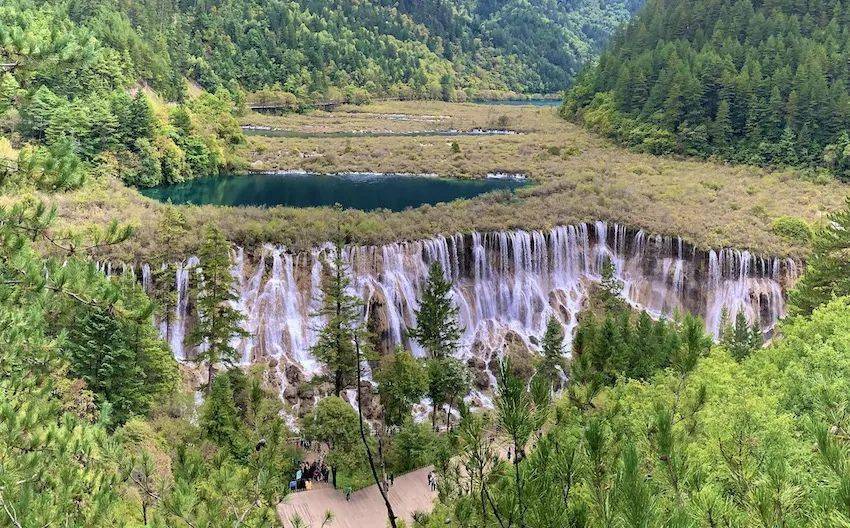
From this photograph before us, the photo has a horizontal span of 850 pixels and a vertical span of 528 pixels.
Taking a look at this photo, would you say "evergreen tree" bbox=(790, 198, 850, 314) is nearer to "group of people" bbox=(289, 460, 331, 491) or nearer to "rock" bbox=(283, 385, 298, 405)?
"group of people" bbox=(289, 460, 331, 491)

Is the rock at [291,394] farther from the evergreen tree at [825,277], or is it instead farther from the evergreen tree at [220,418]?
the evergreen tree at [825,277]

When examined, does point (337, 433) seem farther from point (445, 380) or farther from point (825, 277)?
point (825, 277)

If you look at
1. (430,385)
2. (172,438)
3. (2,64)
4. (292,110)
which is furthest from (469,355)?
(292,110)

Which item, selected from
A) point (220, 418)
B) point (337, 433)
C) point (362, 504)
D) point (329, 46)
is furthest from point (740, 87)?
point (329, 46)

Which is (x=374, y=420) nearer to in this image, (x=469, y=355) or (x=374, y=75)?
(x=469, y=355)

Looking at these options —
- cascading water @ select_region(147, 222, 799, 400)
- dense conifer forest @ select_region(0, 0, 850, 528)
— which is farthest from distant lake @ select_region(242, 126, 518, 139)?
cascading water @ select_region(147, 222, 799, 400)
